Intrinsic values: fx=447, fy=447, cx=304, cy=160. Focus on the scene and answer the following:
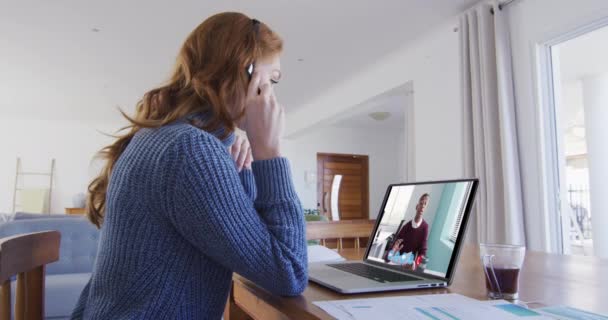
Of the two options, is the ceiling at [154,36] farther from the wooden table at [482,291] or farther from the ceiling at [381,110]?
the wooden table at [482,291]

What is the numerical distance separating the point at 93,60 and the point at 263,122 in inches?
174

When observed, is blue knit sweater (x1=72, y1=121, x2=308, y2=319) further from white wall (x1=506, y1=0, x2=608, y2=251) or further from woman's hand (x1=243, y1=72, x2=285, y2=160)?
white wall (x1=506, y1=0, x2=608, y2=251)

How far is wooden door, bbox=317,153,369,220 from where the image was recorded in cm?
838

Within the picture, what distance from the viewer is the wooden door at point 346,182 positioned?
838 cm

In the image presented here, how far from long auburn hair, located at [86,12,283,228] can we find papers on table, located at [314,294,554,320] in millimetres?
378

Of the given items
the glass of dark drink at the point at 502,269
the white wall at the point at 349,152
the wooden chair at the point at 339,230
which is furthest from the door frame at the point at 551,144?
the white wall at the point at 349,152

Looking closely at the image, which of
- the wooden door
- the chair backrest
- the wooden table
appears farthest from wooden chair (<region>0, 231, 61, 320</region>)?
the wooden door

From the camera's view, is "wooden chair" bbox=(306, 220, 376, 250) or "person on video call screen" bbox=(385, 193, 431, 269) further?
"wooden chair" bbox=(306, 220, 376, 250)

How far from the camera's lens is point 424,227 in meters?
0.89

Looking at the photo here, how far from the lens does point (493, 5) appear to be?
3191 millimetres

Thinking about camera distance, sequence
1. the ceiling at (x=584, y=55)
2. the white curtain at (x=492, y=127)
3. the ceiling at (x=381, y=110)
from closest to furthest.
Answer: the white curtain at (x=492, y=127) < the ceiling at (x=584, y=55) < the ceiling at (x=381, y=110)

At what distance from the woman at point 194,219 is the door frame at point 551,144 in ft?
8.76

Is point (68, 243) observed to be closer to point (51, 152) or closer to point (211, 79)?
point (211, 79)

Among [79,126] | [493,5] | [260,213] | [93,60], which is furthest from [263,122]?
[79,126]
